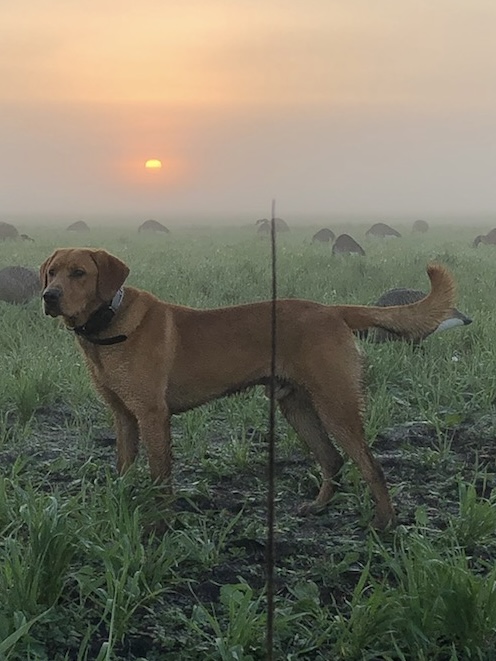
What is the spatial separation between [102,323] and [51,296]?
156 millimetres

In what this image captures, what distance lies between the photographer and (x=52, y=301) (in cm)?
188

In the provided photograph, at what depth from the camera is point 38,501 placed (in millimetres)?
1719

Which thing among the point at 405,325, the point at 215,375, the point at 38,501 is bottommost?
the point at 38,501

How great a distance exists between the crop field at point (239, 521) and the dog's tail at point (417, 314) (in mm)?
427

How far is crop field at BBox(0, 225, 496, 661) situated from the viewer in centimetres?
142

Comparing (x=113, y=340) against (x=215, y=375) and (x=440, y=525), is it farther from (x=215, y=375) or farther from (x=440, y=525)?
(x=440, y=525)

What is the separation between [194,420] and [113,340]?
2.48 feet

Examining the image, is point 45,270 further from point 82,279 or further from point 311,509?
point 311,509

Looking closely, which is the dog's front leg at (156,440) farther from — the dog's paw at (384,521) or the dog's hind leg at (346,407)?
the dog's paw at (384,521)

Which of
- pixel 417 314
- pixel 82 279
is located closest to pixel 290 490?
pixel 417 314

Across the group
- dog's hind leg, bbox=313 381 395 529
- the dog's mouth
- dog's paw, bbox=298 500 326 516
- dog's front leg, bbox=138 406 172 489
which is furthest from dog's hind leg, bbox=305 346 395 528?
the dog's mouth

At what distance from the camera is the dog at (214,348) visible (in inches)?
77.9

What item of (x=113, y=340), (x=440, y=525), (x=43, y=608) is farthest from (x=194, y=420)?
(x=43, y=608)

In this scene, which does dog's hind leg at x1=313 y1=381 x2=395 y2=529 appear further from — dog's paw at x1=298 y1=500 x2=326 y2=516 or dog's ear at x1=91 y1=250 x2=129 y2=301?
dog's ear at x1=91 y1=250 x2=129 y2=301
